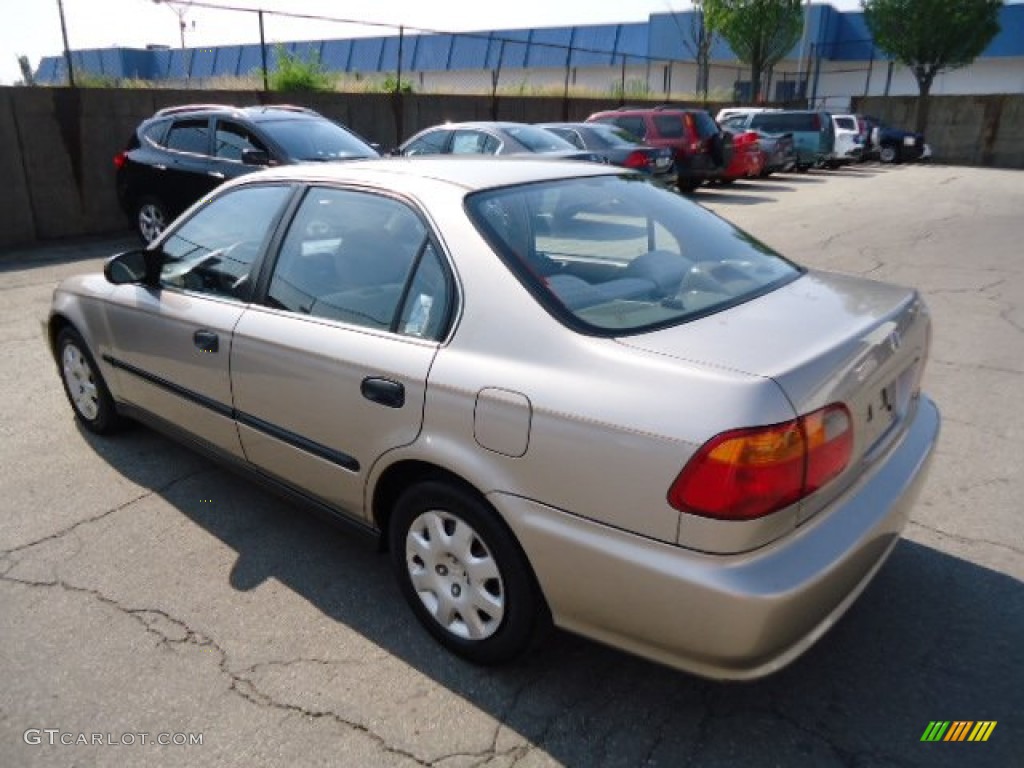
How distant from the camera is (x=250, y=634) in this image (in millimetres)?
2797

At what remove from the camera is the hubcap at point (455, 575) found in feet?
8.08

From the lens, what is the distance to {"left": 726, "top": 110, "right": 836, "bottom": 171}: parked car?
22219mm

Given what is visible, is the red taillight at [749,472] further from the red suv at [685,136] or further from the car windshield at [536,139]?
the red suv at [685,136]

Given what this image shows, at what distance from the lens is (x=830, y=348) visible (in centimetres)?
220

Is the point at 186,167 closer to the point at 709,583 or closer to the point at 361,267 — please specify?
the point at 361,267

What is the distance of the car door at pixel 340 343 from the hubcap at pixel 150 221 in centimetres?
798

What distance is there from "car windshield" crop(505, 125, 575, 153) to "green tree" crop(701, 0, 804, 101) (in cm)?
2617

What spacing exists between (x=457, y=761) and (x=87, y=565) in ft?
6.30

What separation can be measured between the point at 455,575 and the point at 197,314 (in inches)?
66.1

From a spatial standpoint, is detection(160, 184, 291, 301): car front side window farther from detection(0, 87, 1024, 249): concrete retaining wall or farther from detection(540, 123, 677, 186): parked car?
detection(540, 123, 677, 186): parked car

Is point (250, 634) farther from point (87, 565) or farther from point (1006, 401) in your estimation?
point (1006, 401)

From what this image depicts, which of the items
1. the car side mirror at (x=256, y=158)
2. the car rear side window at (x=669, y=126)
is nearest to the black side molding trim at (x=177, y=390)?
the car side mirror at (x=256, y=158)

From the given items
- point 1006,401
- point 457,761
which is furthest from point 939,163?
point 457,761

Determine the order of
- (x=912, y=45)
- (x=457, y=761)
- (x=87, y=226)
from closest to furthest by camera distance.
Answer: (x=457, y=761)
(x=87, y=226)
(x=912, y=45)
